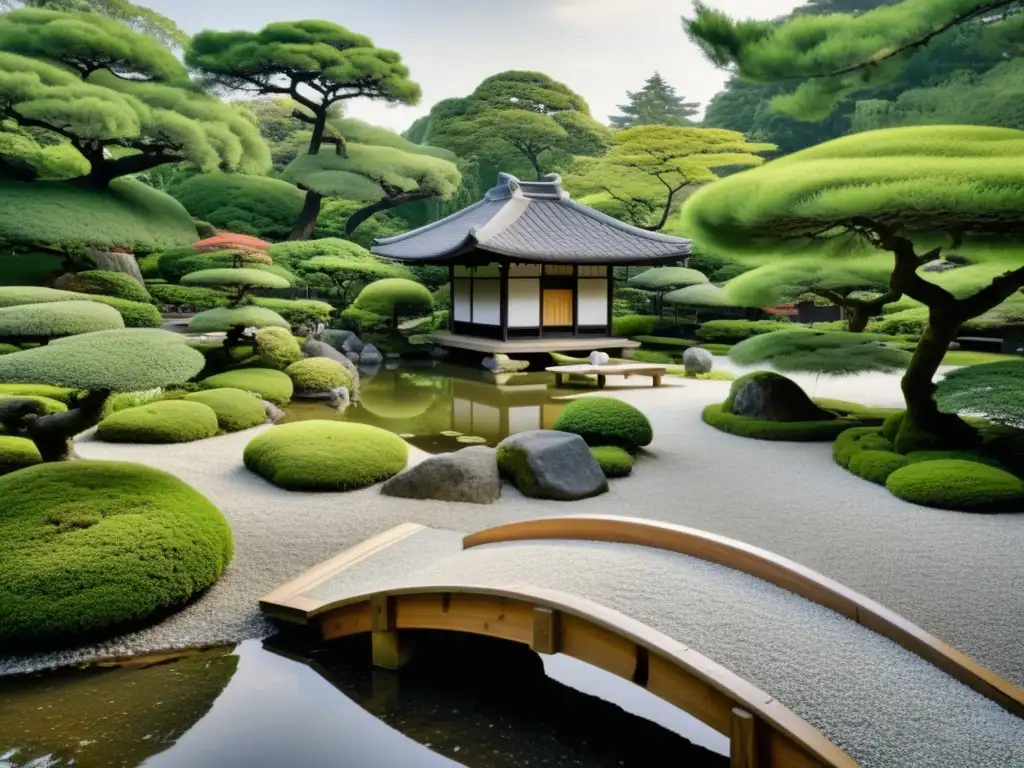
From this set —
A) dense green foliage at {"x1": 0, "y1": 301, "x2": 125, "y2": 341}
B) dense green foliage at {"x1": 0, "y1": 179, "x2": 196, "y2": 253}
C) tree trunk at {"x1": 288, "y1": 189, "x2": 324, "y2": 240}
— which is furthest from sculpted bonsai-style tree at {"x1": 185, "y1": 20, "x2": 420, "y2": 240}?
dense green foliage at {"x1": 0, "y1": 301, "x2": 125, "y2": 341}

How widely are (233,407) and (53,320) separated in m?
3.83

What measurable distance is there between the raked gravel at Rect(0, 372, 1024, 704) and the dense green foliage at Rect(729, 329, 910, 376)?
103 centimetres

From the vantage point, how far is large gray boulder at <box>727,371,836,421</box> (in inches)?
388

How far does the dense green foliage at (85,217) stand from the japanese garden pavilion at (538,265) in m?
5.51

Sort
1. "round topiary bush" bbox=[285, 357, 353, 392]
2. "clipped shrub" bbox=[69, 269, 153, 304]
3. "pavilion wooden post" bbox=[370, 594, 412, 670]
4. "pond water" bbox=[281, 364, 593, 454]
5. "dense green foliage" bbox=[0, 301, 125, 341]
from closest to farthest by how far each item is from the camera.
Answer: "pavilion wooden post" bbox=[370, 594, 412, 670]
"dense green foliage" bbox=[0, 301, 125, 341]
"pond water" bbox=[281, 364, 593, 454]
"round topiary bush" bbox=[285, 357, 353, 392]
"clipped shrub" bbox=[69, 269, 153, 304]

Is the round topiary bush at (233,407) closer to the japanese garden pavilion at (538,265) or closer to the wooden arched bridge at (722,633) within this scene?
the wooden arched bridge at (722,633)

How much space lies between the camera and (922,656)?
3570 millimetres

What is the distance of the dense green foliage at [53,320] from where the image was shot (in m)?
6.16

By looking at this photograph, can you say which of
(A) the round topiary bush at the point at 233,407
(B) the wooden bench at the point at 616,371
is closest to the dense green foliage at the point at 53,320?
(A) the round topiary bush at the point at 233,407

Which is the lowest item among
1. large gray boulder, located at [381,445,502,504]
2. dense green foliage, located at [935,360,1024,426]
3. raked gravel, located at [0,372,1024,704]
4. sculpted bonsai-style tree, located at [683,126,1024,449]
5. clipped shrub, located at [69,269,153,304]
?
raked gravel, located at [0,372,1024,704]

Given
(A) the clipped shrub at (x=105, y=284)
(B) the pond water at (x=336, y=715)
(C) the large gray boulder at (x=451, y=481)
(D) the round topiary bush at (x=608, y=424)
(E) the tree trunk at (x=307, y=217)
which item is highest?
(E) the tree trunk at (x=307, y=217)

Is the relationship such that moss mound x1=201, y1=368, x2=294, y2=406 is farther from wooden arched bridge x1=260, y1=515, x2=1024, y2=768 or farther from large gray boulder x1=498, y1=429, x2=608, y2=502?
wooden arched bridge x1=260, y1=515, x2=1024, y2=768

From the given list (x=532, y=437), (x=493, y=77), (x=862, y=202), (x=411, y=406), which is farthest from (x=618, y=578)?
(x=493, y=77)

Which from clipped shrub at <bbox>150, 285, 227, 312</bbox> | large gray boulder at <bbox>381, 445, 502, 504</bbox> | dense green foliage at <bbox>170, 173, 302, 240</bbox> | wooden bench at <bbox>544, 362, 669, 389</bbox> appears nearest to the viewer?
large gray boulder at <bbox>381, 445, 502, 504</bbox>
